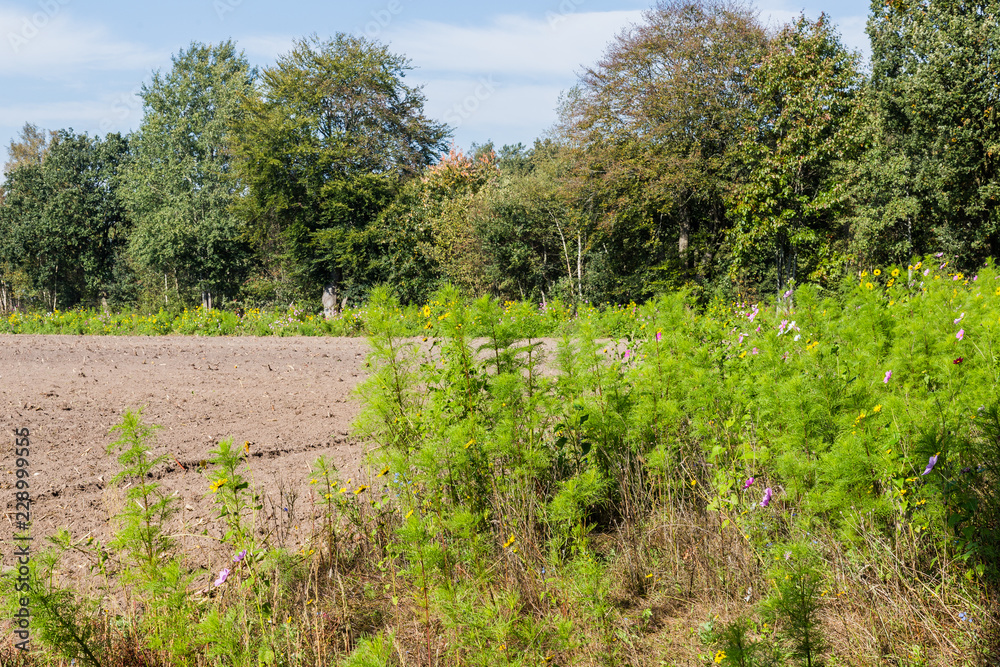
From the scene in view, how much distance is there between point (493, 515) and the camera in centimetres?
308

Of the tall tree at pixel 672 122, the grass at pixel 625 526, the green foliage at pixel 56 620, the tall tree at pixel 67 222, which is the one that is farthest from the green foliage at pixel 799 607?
the tall tree at pixel 67 222

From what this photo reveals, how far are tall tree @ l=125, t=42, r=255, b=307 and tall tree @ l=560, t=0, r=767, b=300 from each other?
14.6m

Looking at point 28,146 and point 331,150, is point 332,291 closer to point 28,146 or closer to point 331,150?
point 331,150

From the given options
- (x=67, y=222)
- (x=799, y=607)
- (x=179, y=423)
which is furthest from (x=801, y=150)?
(x=67, y=222)

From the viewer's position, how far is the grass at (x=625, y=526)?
7.66 feet

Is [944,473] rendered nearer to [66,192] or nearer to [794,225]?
[794,225]

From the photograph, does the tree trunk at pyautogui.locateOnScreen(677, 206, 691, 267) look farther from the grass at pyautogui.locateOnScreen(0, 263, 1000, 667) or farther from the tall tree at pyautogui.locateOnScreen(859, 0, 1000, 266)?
the grass at pyautogui.locateOnScreen(0, 263, 1000, 667)

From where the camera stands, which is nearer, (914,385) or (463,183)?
(914,385)

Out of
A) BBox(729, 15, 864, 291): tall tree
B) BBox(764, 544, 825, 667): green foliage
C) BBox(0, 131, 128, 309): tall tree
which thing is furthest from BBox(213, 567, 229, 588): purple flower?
BBox(0, 131, 128, 309): tall tree

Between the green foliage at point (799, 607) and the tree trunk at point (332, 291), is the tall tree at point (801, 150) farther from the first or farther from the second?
the tree trunk at point (332, 291)

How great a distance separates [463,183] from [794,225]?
59.7 ft

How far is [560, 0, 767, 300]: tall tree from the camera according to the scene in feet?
62.1

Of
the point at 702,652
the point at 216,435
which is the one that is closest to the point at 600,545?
the point at 702,652

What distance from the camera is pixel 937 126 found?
20.3m
